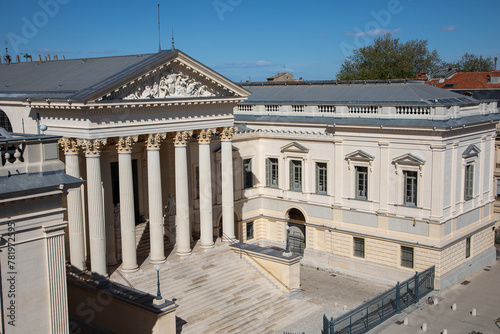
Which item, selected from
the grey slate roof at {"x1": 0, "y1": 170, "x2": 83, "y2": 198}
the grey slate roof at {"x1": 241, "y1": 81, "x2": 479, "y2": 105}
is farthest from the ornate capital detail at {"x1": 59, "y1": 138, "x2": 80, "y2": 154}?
the grey slate roof at {"x1": 241, "y1": 81, "x2": 479, "y2": 105}

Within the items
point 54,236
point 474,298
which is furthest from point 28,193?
point 474,298

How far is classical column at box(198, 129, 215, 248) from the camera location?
31.7 meters

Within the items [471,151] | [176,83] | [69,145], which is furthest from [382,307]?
[69,145]

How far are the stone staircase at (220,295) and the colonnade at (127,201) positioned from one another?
93cm

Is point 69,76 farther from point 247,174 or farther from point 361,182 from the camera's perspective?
point 361,182

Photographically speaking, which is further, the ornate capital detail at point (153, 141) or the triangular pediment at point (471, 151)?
the triangular pediment at point (471, 151)

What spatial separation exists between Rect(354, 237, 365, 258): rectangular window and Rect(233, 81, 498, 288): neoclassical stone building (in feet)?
0.21

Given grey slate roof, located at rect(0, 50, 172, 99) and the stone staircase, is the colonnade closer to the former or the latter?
the stone staircase

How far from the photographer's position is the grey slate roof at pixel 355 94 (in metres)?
35.5

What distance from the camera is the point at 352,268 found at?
35906 mm

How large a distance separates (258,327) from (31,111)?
15.0 meters

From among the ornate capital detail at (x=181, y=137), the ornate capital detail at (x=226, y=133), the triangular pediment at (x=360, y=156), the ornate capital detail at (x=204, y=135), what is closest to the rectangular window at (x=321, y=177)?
the triangular pediment at (x=360, y=156)

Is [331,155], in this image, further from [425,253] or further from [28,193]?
[28,193]

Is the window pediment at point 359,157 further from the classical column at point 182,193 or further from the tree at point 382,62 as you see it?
the tree at point 382,62
